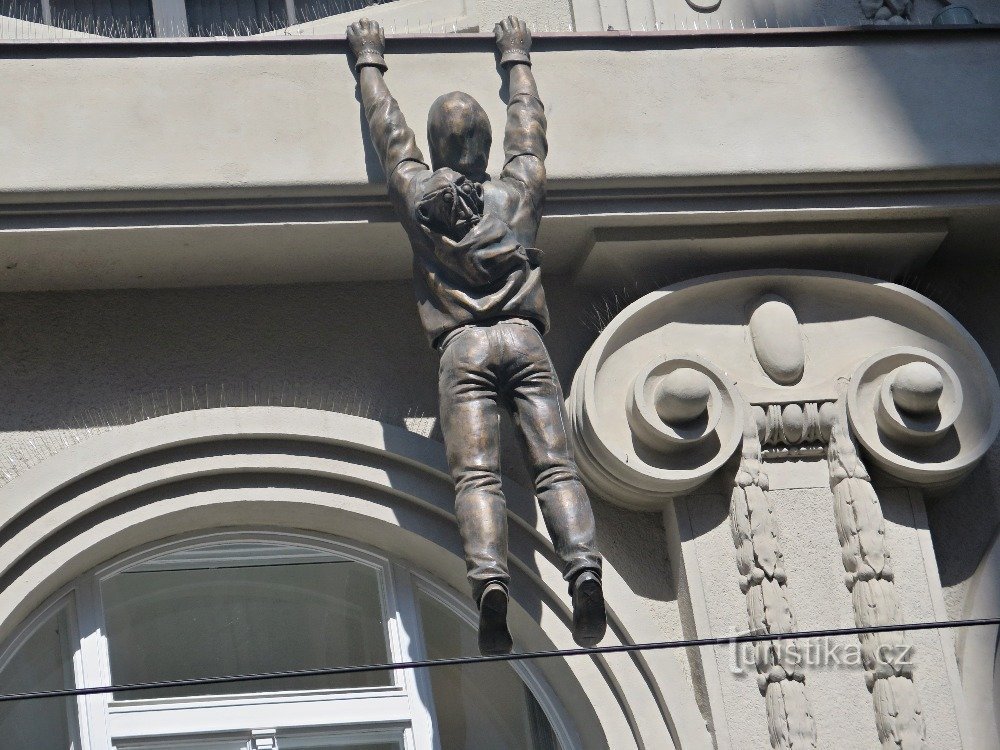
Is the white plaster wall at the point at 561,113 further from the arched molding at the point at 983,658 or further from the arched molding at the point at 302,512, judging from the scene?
the arched molding at the point at 983,658

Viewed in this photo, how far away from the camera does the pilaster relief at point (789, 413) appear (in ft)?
25.3

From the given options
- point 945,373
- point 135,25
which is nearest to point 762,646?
point 945,373

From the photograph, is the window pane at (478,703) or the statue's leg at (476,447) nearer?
the statue's leg at (476,447)

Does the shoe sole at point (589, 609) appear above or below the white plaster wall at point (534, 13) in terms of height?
below

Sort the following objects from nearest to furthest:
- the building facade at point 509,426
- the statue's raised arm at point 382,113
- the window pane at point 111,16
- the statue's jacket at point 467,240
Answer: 1. the statue's jacket at point 467,240
2. the building facade at point 509,426
3. the statue's raised arm at point 382,113
4. the window pane at point 111,16

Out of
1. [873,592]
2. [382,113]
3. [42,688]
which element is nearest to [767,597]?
[873,592]

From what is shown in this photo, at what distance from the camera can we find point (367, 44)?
27.3 feet

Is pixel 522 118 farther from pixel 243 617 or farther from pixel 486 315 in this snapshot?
pixel 243 617

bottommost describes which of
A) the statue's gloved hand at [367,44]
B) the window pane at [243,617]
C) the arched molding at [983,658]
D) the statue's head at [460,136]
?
the arched molding at [983,658]

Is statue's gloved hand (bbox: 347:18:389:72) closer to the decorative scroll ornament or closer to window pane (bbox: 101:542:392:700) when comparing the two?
window pane (bbox: 101:542:392:700)

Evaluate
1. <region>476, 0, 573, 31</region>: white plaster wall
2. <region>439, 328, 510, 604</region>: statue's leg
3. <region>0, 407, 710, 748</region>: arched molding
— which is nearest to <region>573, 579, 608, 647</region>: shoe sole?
<region>439, 328, 510, 604</region>: statue's leg

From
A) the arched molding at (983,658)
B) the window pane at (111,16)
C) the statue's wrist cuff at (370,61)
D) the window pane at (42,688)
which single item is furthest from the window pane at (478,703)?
the window pane at (111,16)

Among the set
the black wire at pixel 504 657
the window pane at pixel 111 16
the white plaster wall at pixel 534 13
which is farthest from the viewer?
the window pane at pixel 111 16

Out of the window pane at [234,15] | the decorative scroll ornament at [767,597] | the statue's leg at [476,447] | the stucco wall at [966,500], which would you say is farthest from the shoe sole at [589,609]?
the window pane at [234,15]
